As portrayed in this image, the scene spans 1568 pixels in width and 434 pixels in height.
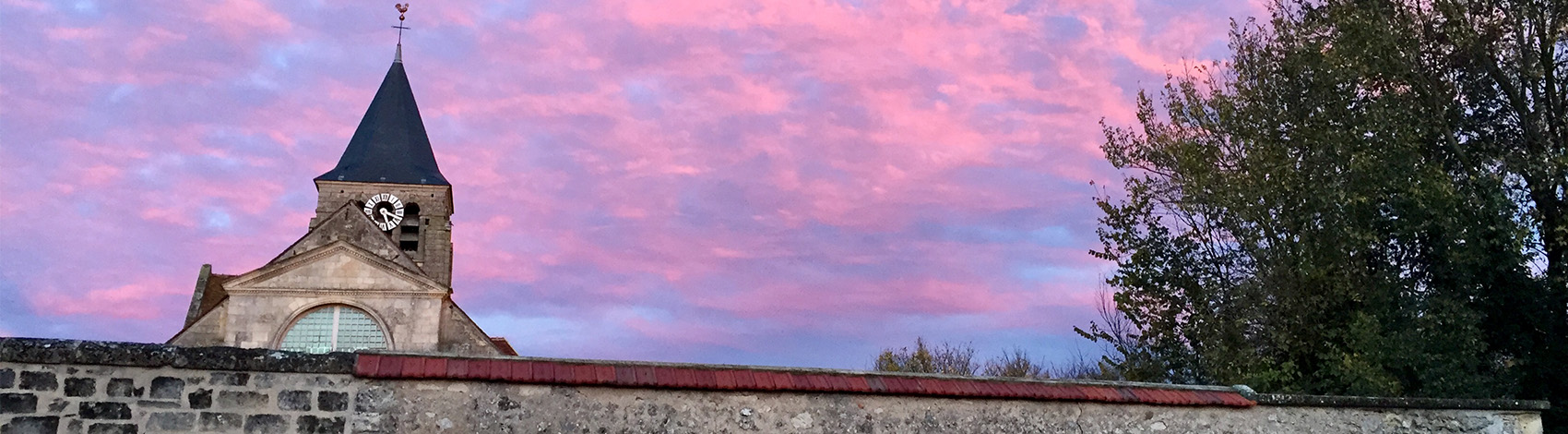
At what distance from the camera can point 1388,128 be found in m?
14.8

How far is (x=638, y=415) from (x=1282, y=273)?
1190cm

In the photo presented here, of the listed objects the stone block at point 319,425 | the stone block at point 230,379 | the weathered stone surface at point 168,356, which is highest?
the weathered stone surface at point 168,356

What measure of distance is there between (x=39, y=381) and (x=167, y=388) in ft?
1.88

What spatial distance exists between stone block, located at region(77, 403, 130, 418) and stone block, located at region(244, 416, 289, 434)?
0.56 m

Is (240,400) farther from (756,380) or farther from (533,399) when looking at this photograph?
(756,380)

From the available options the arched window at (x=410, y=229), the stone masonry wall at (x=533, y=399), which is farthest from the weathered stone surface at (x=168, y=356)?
the arched window at (x=410, y=229)

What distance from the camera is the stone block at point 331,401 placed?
5.93 metres

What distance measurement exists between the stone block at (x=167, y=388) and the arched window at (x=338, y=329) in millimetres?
20102

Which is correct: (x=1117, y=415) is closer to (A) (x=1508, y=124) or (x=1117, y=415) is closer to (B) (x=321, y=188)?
(A) (x=1508, y=124)

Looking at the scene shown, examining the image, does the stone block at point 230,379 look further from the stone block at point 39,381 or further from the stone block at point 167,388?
the stone block at point 39,381

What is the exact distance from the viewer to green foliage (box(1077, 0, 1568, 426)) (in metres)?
13.9

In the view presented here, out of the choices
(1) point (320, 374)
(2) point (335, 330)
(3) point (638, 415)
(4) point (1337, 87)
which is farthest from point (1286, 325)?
(2) point (335, 330)

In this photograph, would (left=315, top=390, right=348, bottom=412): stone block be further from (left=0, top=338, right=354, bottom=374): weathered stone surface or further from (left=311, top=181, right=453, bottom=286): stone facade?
(left=311, top=181, right=453, bottom=286): stone facade

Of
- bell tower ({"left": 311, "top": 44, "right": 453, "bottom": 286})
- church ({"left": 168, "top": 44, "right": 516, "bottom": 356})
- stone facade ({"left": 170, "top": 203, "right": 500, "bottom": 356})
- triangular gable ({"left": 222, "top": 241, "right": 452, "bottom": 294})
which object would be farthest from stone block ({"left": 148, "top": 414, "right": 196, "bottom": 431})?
bell tower ({"left": 311, "top": 44, "right": 453, "bottom": 286})
